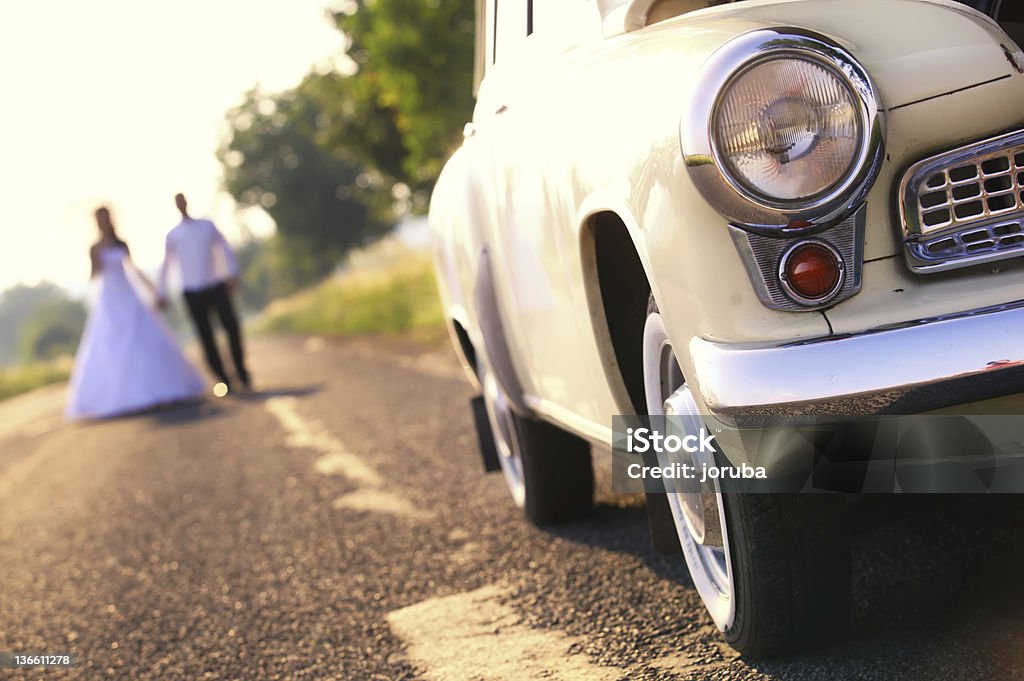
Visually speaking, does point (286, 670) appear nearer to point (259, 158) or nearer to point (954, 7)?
point (954, 7)

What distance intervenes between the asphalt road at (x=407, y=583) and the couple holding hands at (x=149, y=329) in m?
5.94

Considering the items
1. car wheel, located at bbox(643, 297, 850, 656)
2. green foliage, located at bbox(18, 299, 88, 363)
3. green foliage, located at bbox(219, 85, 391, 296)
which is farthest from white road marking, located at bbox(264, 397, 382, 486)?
green foliage, located at bbox(18, 299, 88, 363)

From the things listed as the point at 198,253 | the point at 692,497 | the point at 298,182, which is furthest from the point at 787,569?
the point at 298,182

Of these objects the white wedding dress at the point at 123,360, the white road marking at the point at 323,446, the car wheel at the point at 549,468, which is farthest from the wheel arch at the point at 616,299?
the white wedding dress at the point at 123,360

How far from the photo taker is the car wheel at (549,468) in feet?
14.2

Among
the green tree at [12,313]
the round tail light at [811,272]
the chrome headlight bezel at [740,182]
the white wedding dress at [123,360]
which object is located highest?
the chrome headlight bezel at [740,182]

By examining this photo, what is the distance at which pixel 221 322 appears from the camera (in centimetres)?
1380

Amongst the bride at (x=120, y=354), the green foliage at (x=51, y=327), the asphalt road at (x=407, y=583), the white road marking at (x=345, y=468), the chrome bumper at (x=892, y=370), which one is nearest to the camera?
the chrome bumper at (x=892, y=370)

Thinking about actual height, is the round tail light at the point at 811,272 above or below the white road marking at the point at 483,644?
above

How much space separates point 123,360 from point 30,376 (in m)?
25.5

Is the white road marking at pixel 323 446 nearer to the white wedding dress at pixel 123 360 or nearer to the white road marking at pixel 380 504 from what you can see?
the white road marking at pixel 380 504

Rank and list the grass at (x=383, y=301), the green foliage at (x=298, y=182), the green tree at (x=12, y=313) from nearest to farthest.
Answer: the grass at (x=383, y=301)
the green foliage at (x=298, y=182)
the green tree at (x=12, y=313)

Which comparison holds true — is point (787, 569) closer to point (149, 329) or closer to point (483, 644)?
point (483, 644)

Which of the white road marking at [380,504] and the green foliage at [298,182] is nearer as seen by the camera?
the white road marking at [380,504]
